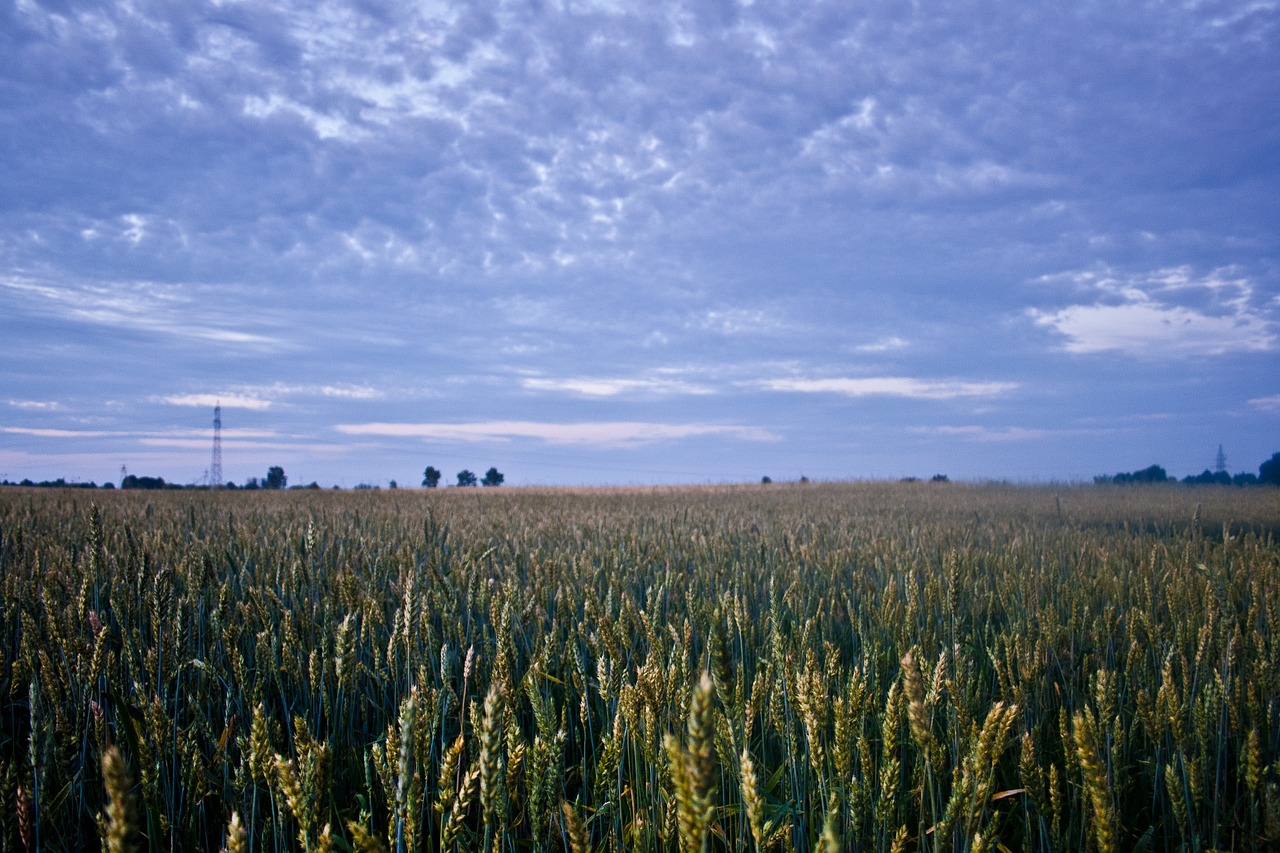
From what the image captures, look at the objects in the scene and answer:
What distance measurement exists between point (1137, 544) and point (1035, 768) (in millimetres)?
6083

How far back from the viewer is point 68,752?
228 cm

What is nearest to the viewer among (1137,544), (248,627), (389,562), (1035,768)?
(1035,768)

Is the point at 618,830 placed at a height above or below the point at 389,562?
below

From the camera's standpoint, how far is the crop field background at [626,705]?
4.86 ft

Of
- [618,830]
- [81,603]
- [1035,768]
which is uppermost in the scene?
[81,603]

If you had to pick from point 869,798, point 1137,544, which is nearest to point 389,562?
point 869,798

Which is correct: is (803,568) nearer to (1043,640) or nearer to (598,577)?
(598,577)

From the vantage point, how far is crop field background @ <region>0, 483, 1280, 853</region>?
58.3 inches

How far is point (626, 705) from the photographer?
5.65 ft

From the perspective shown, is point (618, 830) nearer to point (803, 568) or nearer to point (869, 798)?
point (869, 798)

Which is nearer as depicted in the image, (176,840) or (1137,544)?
(176,840)

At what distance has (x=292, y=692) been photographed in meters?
3.00

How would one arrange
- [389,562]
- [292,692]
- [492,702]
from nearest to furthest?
1. [492,702]
2. [292,692]
3. [389,562]

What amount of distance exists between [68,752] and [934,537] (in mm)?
6598
